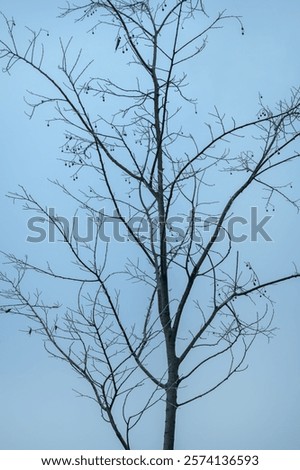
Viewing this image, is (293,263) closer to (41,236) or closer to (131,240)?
(131,240)

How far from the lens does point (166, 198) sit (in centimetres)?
490

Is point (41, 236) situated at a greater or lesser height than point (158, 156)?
lesser

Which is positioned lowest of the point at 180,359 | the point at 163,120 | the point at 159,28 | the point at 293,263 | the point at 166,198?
the point at 180,359

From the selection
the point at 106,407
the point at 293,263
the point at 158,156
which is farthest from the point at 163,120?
the point at 106,407

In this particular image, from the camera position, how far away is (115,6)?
16.0 feet

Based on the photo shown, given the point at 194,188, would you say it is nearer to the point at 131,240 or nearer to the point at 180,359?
the point at 131,240

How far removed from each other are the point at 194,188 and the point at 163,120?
376mm
